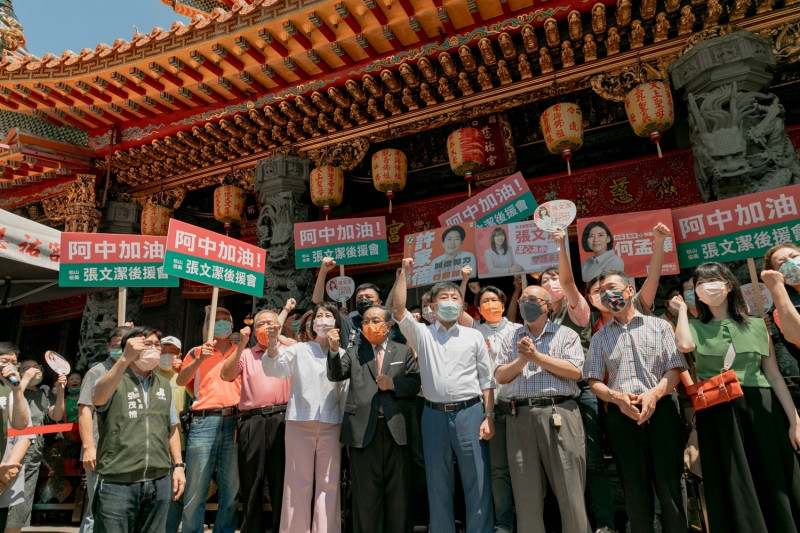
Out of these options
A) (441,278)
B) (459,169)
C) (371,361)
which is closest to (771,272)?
(371,361)

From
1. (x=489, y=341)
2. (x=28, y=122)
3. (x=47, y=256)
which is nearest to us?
(x=489, y=341)

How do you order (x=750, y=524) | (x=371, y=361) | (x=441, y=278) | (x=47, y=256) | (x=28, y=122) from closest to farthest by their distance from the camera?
1. (x=750, y=524)
2. (x=371, y=361)
3. (x=47, y=256)
4. (x=441, y=278)
5. (x=28, y=122)

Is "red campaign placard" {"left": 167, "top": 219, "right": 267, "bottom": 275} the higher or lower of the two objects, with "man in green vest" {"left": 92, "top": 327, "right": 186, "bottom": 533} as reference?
higher

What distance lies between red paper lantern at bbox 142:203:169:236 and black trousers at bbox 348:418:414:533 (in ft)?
21.1

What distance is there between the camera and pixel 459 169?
6.73m

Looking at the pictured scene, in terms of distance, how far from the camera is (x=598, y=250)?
190 inches

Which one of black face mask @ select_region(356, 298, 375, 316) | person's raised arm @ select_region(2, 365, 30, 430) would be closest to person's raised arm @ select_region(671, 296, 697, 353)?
black face mask @ select_region(356, 298, 375, 316)

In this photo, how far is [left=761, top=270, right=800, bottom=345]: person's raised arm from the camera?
8.83 feet

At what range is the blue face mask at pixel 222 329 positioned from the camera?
4324 mm

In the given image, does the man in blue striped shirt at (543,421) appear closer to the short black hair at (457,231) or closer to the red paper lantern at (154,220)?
the short black hair at (457,231)

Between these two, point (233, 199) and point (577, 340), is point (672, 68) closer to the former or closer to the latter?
point (577, 340)

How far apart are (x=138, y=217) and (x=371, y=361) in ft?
23.1

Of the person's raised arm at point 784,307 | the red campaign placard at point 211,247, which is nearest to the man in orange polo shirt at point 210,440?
the red campaign placard at point 211,247

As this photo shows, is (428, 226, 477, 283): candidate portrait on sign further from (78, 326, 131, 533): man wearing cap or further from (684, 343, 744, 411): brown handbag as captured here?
(78, 326, 131, 533): man wearing cap
